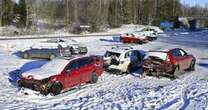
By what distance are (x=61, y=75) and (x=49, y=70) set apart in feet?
2.49

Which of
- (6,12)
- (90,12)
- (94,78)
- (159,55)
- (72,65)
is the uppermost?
(6,12)

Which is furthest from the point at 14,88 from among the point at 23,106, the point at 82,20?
the point at 82,20

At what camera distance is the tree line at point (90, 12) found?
275 feet

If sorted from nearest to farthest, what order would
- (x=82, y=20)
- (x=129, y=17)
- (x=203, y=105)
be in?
(x=203, y=105)
(x=82, y=20)
(x=129, y=17)

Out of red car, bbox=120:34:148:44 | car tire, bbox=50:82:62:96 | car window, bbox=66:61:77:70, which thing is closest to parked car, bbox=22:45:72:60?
car window, bbox=66:61:77:70

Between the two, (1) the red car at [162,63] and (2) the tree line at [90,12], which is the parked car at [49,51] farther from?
(2) the tree line at [90,12]

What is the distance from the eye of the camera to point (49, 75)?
17922mm

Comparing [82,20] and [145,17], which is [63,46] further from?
[145,17]

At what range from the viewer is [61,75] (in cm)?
1820

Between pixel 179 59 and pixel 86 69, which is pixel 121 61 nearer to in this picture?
pixel 179 59

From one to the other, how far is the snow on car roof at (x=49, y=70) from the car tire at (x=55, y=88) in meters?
0.53

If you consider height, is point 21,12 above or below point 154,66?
above

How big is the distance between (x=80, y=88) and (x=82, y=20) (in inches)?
2651

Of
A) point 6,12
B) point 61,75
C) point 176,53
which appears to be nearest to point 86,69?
point 61,75
